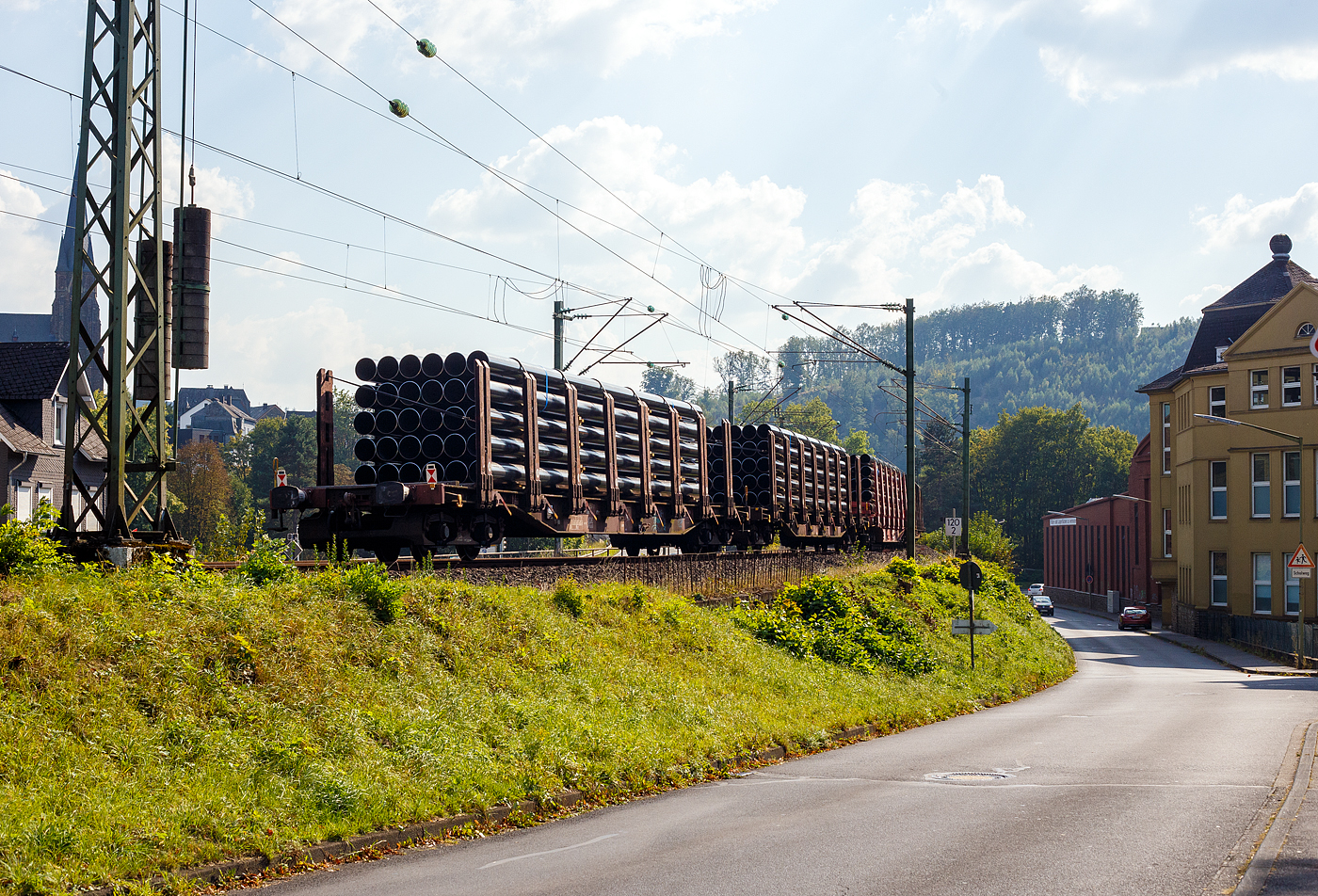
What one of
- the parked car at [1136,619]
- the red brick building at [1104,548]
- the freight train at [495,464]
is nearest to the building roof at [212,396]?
the red brick building at [1104,548]

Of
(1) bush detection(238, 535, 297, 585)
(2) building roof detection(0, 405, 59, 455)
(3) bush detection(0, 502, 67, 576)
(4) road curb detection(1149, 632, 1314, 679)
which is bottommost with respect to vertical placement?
(4) road curb detection(1149, 632, 1314, 679)

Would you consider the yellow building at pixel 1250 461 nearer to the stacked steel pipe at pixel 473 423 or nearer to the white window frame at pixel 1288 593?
the white window frame at pixel 1288 593

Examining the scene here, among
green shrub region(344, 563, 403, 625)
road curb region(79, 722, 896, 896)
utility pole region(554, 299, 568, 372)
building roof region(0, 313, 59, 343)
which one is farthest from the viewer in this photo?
building roof region(0, 313, 59, 343)

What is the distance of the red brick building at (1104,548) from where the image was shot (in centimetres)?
7719

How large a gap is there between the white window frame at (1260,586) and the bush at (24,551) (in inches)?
1879

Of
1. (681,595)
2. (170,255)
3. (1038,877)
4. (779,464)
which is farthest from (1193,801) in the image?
(779,464)

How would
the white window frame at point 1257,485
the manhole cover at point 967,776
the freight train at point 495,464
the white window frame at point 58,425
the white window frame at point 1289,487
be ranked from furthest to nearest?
1. the white window frame at point 1257,485
2. the white window frame at point 1289,487
3. the white window frame at point 58,425
4. the freight train at point 495,464
5. the manhole cover at point 967,776

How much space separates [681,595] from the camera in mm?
21828

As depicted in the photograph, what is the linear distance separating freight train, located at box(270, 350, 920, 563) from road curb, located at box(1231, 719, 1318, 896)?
11618 mm

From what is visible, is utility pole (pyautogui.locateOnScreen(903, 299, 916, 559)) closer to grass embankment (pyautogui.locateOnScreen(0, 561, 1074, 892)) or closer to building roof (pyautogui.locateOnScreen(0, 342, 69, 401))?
grass embankment (pyautogui.locateOnScreen(0, 561, 1074, 892))

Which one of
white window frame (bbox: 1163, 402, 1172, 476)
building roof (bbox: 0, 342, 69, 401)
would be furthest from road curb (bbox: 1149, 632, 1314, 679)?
building roof (bbox: 0, 342, 69, 401)

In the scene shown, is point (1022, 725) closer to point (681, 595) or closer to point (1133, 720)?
point (1133, 720)

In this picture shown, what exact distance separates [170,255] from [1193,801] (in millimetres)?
12899

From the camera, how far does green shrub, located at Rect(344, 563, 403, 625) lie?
46.3ft
